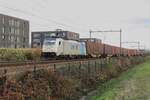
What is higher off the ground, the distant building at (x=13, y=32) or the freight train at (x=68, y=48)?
the distant building at (x=13, y=32)

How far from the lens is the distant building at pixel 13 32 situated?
339 ft

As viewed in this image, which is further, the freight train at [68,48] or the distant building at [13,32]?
the distant building at [13,32]

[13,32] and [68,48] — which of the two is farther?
→ [13,32]

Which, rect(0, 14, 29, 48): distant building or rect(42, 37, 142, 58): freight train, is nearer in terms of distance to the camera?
rect(42, 37, 142, 58): freight train

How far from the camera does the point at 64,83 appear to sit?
77.7ft

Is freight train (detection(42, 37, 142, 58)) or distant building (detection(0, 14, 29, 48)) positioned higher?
distant building (detection(0, 14, 29, 48))

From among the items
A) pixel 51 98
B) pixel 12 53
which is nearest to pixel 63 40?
pixel 12 53

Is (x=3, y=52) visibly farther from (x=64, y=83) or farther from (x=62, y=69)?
(x=64, y=83)

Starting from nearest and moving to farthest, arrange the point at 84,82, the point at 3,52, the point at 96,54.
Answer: the point at 84,82
the point at 3,52
the point at 96,54

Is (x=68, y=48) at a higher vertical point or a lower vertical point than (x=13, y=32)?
lower

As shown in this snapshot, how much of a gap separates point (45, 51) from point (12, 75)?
855 inches

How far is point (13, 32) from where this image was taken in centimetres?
10938

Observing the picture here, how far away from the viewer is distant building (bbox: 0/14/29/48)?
103175 millimetres

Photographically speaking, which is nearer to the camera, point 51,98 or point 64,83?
point 51,98
